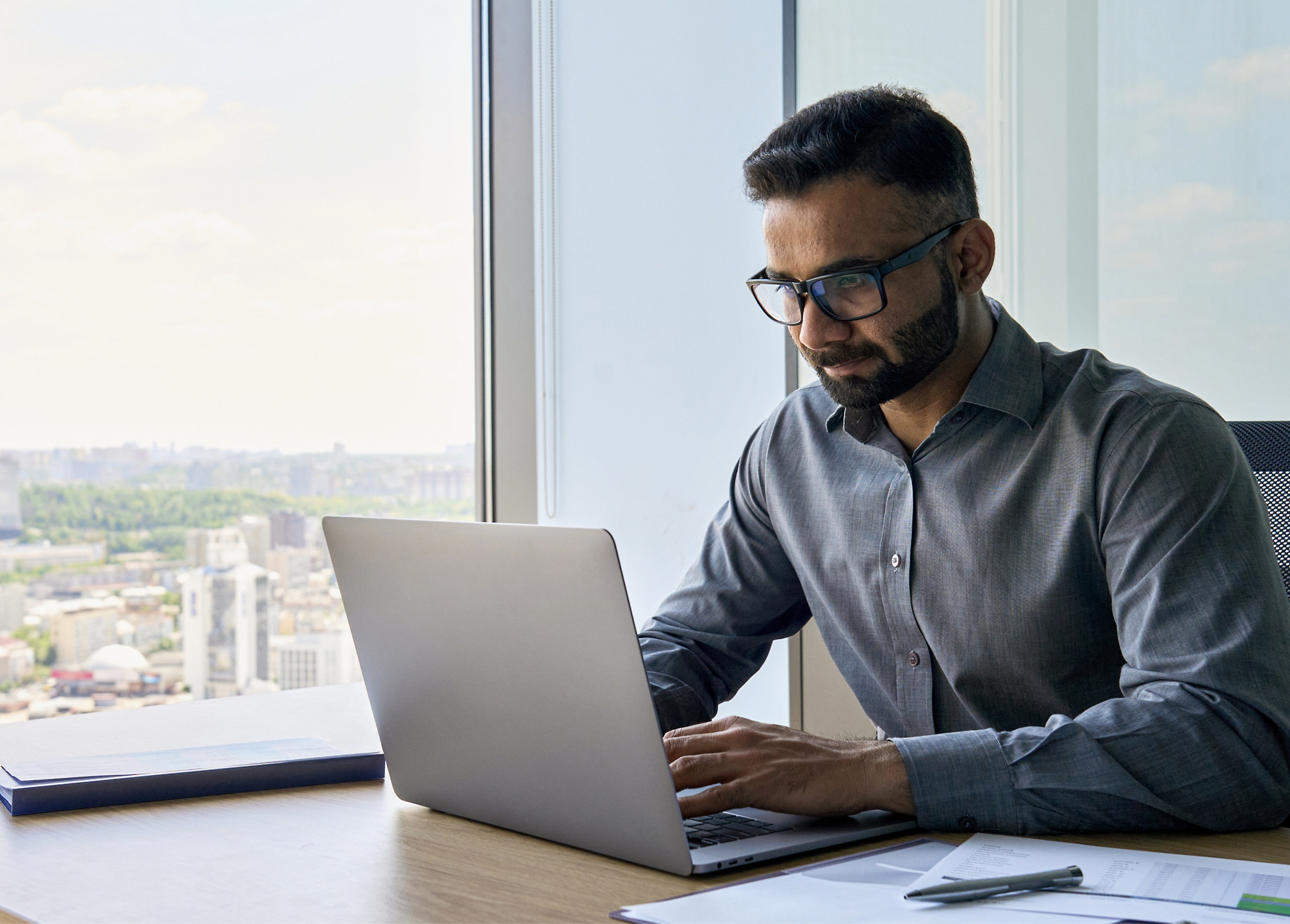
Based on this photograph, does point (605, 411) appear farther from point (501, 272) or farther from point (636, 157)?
point (636, 157)

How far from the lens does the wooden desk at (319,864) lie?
0.77 meters

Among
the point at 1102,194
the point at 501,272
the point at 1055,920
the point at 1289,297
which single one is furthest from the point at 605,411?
the point at 1055,920

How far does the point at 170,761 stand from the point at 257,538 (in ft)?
5.02

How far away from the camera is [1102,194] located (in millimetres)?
2305

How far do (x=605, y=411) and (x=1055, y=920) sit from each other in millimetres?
2438

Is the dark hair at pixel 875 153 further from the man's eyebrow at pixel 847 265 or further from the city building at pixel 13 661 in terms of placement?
the city building at pixel 13 661

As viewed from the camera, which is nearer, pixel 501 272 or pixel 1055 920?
pixel 1055 920

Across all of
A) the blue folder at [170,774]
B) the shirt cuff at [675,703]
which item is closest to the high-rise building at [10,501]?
the blue folder at [170,774]

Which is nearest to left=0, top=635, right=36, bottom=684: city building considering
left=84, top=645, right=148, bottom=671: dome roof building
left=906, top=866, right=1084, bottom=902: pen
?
left=84, top=645, right=148, bottom=671: dome roof building

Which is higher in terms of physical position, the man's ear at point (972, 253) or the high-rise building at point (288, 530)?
the man's ear at point (972, 253)

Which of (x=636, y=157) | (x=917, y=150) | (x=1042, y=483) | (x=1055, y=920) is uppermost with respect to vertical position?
(x=636, y=157)

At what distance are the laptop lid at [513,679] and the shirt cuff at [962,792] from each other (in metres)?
0.22

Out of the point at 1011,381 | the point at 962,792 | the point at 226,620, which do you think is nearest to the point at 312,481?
the point at 226,620

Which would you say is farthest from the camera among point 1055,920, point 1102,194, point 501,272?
point 501,272
